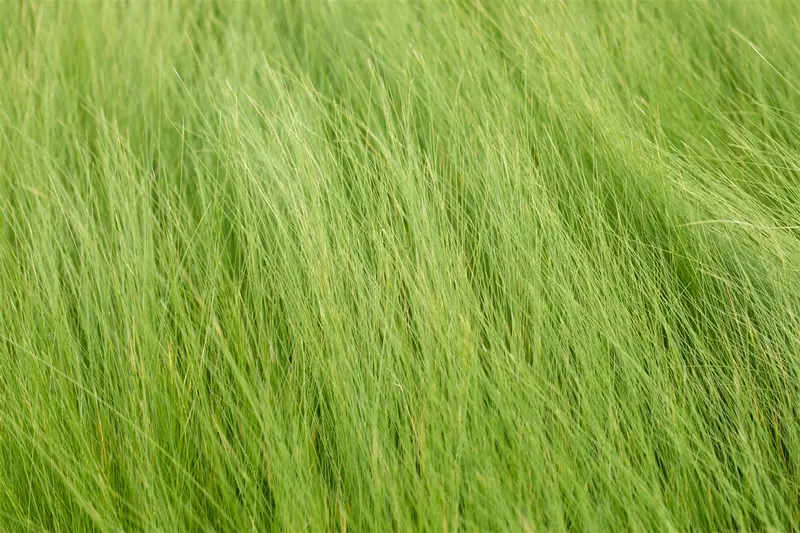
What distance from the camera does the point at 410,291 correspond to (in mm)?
1376

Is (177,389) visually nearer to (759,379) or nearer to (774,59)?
(759,379)

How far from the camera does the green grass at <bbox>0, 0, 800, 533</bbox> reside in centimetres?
124

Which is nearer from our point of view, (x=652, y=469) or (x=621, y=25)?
(x=652, y=469)

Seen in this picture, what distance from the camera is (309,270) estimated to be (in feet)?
4.66

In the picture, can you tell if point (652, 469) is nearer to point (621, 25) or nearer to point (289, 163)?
point (289, 163)

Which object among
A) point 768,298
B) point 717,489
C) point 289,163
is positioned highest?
point 289,163

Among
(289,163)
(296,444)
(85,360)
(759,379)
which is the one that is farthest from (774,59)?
(85,360)

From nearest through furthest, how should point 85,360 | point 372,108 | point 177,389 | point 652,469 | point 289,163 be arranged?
point 652,469
point 177,389
point 85,360
point 289,163
point 372,108

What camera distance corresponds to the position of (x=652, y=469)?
1.22m

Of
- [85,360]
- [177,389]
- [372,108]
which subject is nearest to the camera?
[177,389]

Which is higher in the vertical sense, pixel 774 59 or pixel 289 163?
pixel 774 59

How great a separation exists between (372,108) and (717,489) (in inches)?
51.3

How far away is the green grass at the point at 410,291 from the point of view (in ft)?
4.08

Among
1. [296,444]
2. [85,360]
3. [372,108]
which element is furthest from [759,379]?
[85,360]
